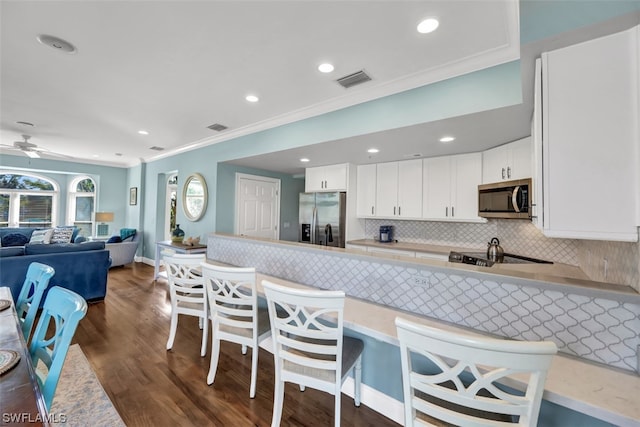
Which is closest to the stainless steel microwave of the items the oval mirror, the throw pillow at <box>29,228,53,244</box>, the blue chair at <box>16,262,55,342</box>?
the blue chair at <box>16,262,55,342</box>

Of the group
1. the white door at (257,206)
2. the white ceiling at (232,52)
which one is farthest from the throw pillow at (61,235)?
the white door at (257,206)

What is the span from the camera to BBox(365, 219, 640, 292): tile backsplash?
1417mm

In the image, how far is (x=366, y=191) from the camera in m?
4.37

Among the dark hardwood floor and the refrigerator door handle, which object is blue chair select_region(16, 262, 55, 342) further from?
the refrigerator door handle

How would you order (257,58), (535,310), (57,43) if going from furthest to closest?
(257,58), (57,43), (535,310)

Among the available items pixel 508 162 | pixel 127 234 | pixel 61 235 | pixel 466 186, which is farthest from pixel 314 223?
pixel 61 235

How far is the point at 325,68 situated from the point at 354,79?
310 mm

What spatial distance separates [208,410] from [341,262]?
4.59 ft

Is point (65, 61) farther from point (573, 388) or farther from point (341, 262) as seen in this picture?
point (573, 388)

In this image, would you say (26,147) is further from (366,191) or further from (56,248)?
(366,191)

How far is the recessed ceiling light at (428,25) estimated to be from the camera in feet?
5.39

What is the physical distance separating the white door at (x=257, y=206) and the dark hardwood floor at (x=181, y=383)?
204cm

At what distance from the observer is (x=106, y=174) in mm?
7316

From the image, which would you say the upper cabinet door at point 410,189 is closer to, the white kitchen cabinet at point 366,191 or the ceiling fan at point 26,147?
the white kitchen cabinet at point 366,191
